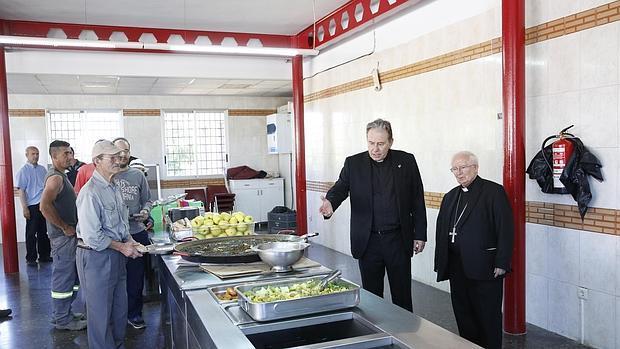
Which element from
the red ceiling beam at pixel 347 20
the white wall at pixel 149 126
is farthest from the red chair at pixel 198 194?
the red ceiling beam at pixel 347 20

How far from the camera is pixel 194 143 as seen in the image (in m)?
11.7

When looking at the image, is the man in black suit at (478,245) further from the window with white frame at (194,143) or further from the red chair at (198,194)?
the window with white frame at (194,143)

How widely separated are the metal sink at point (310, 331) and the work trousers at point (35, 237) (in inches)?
297

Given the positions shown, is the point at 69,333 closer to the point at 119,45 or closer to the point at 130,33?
the point at 119,45

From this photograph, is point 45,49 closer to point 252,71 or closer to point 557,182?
point 252,71

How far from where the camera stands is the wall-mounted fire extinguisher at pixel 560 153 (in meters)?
3.97

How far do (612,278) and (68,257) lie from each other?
4736mm

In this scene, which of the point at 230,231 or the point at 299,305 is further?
the point at 230,231

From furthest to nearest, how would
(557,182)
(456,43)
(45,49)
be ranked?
(45,49) → (456,43) → (557,182)

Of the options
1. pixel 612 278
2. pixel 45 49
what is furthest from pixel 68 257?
pixel 612 278

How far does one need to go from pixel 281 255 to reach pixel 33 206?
7254 millimetres

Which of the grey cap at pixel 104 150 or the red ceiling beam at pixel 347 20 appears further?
the red ceiling beam at pixel 347 20

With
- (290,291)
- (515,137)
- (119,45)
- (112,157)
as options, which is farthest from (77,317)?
(515,137)

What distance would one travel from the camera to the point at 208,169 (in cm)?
1191
